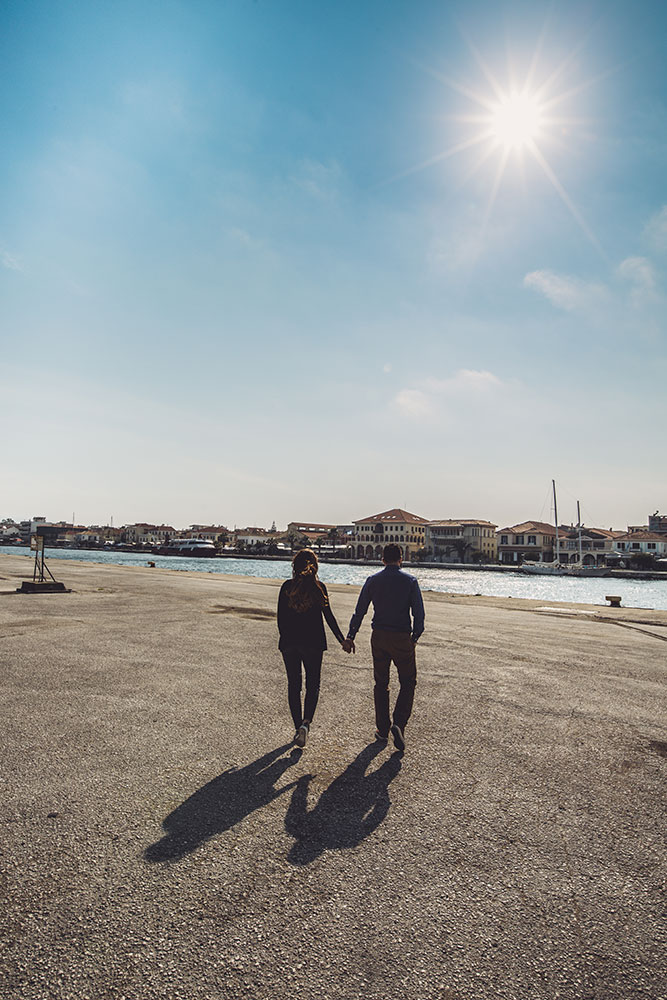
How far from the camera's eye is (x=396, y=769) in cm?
471

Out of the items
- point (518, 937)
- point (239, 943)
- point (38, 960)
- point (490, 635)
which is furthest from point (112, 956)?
point (490, 635)

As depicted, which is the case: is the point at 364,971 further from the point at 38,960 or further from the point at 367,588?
the point at 367,588

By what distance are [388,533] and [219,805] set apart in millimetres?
137235

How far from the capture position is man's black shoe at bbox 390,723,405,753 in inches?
201

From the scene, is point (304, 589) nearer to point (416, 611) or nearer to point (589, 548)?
point (416, 611)

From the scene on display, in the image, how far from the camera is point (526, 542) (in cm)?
12775

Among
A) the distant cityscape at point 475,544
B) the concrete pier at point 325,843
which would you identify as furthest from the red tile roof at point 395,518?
the concrete pier at point 325,843

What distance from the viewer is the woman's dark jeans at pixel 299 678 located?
523cm

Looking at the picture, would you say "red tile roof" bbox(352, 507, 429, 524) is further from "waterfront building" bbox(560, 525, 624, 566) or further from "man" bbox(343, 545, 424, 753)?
"man" bbox(343, 545, 424, 753)

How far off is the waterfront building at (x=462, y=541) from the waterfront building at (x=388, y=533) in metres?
3.90

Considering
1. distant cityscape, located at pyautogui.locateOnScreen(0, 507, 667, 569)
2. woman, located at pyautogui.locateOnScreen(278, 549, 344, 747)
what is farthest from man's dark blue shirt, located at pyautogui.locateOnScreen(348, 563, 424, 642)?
distant cityscape, located at pyautogui.locateOnScreen(0, 507, 667, 569)

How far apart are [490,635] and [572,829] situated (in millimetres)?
8979

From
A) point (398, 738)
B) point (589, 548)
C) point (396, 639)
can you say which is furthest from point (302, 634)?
Answer: point (589, 548)

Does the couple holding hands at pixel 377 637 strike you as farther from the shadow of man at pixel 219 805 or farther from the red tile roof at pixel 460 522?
the red tile roof at pixel 460 522
